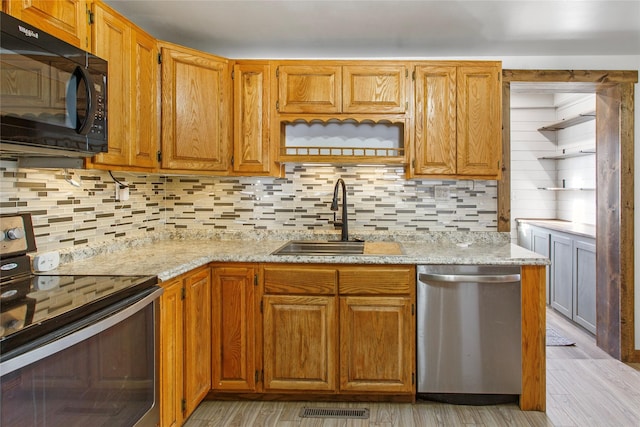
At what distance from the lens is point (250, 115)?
277cm

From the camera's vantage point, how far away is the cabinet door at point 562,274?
152 inches

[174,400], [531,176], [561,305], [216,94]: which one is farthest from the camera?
[531,176]

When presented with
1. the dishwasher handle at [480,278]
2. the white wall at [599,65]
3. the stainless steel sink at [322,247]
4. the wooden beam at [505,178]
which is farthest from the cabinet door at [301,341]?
the white wall at [599,65]

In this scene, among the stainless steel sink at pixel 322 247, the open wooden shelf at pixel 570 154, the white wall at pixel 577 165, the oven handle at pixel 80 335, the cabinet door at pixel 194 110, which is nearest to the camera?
the oven handle at pixel 80 335

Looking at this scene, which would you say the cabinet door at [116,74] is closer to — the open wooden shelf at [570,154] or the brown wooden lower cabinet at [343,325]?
the brown wooden lower cabinet at [343,325]

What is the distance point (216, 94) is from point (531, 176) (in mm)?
4034

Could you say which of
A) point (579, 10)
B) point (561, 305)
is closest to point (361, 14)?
point (579, 10)

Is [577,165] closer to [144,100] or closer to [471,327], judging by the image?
[471,327]

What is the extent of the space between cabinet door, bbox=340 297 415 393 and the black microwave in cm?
155

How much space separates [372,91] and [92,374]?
2189 millimetres

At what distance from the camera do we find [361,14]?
96.0 inches

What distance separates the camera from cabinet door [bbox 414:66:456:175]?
8.93ft

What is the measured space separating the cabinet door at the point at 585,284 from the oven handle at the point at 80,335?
3421 millimetres

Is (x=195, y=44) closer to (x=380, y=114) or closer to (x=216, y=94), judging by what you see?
(x=216, y=94)
